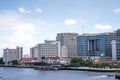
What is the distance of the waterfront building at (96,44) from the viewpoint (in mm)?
135250

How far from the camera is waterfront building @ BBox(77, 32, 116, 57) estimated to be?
444ft

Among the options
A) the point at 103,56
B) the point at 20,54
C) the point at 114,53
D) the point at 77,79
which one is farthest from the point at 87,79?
the point at 20,54

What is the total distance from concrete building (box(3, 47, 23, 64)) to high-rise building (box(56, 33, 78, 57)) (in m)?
21.3

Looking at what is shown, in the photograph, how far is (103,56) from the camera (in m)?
129

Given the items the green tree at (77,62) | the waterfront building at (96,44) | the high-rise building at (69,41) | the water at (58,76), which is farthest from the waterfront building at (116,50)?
the water at (58,76)

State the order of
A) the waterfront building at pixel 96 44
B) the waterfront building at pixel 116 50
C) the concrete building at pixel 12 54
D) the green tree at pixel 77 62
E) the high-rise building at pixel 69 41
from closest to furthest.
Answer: the green tree at pixel 77 62 → the waterfront building at pixel 116 50 → the waterfront building at pixel 96 44 → the concrete building at pixel 12 54 → the high-rise building at pixel 69 41

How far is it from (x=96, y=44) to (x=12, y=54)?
45.9m

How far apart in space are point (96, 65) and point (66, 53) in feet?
226

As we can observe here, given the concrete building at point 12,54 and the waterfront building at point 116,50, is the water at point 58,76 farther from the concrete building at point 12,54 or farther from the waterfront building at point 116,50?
the concrete building at point 12,54

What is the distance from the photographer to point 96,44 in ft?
452

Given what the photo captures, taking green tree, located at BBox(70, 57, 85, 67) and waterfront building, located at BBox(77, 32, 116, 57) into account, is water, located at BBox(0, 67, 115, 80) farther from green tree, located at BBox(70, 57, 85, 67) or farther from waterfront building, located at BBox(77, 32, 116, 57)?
waterfront building, located at BBox(77, 32, 116, 57)

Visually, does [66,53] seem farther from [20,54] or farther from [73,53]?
[20,54]

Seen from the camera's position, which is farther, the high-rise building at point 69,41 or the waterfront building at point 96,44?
the high-rise building at point 69,41

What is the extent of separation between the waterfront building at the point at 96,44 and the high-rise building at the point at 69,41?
14372mm
